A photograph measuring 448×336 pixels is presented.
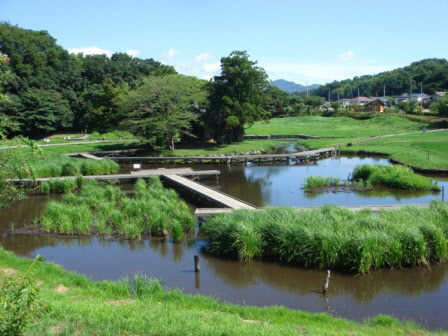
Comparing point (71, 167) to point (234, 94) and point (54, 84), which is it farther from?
point (54, 84)

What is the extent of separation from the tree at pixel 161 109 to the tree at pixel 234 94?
6.09 ft

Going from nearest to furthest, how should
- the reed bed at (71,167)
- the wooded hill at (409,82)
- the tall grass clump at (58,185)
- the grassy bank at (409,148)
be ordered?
the tall grass clump at (58,185), the reed bed at (71,167), the grassy bank at (409,148), the wooded hill at (409,82)

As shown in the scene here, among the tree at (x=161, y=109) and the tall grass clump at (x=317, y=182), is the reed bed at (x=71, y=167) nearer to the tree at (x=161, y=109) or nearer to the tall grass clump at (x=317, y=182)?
the tree at (x=161, y=109)

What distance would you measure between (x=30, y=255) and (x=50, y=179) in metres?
11.9

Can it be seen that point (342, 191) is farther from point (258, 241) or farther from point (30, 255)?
point (30, 255)

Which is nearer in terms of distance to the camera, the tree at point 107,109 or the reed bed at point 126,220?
the reed bed at point 126,220

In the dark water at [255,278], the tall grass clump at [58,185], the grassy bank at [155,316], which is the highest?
A: the tall grass clump at [58,185]

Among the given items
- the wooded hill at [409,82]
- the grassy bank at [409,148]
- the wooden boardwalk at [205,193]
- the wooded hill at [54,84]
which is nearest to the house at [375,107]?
the wooded hill at [409,82]

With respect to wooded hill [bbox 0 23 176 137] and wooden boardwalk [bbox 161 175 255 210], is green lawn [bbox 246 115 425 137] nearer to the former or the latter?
wooded hill [bbox 0 23 176 137]

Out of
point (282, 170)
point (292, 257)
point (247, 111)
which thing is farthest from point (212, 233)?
point (247, 111)

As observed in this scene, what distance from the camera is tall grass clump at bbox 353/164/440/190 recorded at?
78.4ft

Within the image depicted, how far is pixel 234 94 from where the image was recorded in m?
42.2

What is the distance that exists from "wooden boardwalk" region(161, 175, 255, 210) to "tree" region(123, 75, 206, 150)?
1332 centimetres

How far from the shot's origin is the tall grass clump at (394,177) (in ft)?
78.4
